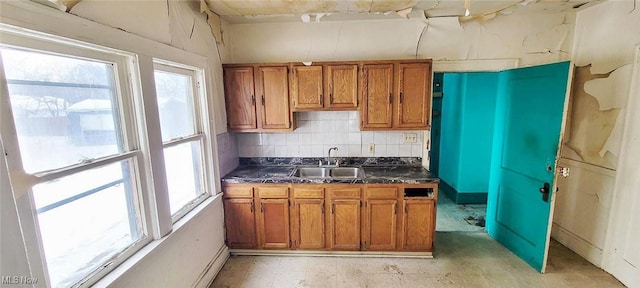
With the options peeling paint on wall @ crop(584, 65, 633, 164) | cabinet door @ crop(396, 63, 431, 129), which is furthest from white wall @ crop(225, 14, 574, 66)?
peeling paint on wall @ crop(584, 65, 633, 164)

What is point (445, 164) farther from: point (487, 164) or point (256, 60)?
point (256, 60)

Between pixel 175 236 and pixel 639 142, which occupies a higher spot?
pixel 639 142

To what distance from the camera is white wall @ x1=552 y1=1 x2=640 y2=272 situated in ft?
7.43

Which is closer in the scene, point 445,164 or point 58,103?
point 58,103

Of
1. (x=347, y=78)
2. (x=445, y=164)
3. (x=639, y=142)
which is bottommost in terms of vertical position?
(x=445, y=164)

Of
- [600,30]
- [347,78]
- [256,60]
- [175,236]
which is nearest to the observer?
[175,236]

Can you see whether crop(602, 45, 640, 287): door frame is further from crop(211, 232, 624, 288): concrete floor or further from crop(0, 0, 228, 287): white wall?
crop(0, 0, 228, 287): white wall

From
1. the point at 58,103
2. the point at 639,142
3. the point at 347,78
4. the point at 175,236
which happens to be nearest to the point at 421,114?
the point at 347,78

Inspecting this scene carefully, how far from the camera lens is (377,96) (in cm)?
267

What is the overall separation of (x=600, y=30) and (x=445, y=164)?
98.4 inches

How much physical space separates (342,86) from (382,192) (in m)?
1.14

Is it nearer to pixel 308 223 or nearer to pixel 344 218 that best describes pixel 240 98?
pixel 308 223

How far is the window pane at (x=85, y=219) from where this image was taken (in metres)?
1.19

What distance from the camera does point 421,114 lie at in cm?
267
